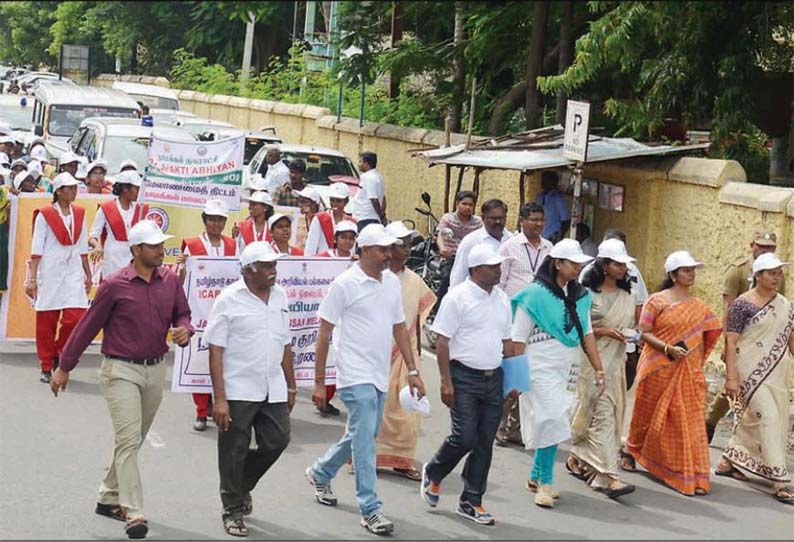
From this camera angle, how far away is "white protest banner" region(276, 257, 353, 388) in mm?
10602

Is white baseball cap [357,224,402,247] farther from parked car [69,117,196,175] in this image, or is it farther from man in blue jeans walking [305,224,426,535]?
parked car [69,117,196,175]

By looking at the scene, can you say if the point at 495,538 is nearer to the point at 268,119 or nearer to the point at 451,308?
the point at 451,308

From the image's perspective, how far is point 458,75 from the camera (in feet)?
52.0

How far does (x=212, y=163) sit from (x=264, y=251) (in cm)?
686

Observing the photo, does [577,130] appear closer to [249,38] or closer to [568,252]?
[568,252]

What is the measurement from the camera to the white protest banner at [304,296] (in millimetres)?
10602

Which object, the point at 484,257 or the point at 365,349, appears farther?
the point at 484,257

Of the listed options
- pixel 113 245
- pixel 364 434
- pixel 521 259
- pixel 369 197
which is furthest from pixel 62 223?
pixel 369 197

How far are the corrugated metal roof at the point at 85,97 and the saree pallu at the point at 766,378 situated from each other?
47.1 feet

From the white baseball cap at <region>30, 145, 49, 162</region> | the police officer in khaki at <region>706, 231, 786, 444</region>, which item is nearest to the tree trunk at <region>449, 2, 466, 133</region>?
the police officer in khaki at <region>706, 231, 786, 444</region>

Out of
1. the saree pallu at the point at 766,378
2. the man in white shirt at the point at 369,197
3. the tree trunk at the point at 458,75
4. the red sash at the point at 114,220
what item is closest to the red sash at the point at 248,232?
the red sash at the point at 114,220

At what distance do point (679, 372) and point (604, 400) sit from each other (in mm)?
563

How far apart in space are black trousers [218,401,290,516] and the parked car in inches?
428

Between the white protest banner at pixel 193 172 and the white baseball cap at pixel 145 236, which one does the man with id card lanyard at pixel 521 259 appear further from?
the white protest banner at pixel 193 172
